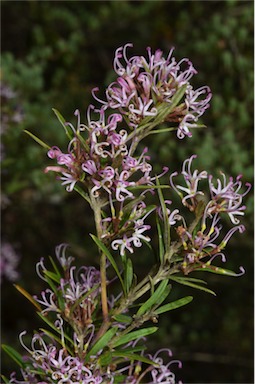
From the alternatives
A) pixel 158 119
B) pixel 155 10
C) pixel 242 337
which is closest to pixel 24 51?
pixel 155 10

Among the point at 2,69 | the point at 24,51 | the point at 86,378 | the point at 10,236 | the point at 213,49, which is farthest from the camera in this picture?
the point at 24,51

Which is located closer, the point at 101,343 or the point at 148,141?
the point at 101,343

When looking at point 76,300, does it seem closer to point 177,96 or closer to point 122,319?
point 122,319

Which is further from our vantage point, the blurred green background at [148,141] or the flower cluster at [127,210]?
the blurred green background at [148,141]

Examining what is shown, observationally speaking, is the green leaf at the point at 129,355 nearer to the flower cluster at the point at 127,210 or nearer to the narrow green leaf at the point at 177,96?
the flower cluster at the point at 127,210

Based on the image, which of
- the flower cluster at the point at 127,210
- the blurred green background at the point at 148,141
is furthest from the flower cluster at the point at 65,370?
the blurred green background at the point at 148,141

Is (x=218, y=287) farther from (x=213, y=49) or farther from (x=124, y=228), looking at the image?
(x=124, y=228)

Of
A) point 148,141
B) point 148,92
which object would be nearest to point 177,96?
point 148,92

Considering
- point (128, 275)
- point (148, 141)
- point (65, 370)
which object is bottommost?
point (65, 370)
